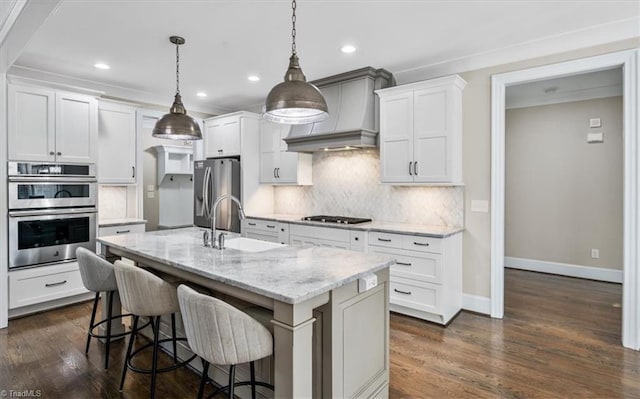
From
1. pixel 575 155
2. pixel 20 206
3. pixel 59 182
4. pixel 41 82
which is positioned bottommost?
pixel 20 206

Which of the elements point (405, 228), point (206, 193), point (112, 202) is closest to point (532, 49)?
point (405, 228)

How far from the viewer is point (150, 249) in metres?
2.58

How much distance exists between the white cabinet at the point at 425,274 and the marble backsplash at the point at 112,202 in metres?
3.51

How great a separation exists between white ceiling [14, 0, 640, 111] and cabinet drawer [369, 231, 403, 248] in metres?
1.88

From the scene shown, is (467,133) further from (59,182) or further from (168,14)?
(59,182)

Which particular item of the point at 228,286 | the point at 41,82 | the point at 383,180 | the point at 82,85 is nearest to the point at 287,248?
the point at 228,286

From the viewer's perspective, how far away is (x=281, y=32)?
322cm

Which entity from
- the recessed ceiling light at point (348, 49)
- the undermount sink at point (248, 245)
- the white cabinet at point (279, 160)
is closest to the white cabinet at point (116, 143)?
the white cabinet at point (279, 160)

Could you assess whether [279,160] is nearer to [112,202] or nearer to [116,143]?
[116,143]

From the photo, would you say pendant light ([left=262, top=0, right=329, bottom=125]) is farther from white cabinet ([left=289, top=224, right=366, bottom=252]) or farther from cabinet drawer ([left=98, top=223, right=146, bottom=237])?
cabinet drawer ([left=98, top=223, right=146, bottom=237])

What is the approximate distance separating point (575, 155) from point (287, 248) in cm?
488

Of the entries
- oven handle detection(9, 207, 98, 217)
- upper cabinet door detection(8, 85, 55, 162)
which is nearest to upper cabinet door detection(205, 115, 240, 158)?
oven handle detection(9, 207, 98, 217)

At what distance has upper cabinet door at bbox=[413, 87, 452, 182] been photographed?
12.0 ft

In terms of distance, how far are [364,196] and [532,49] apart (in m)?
2.37
